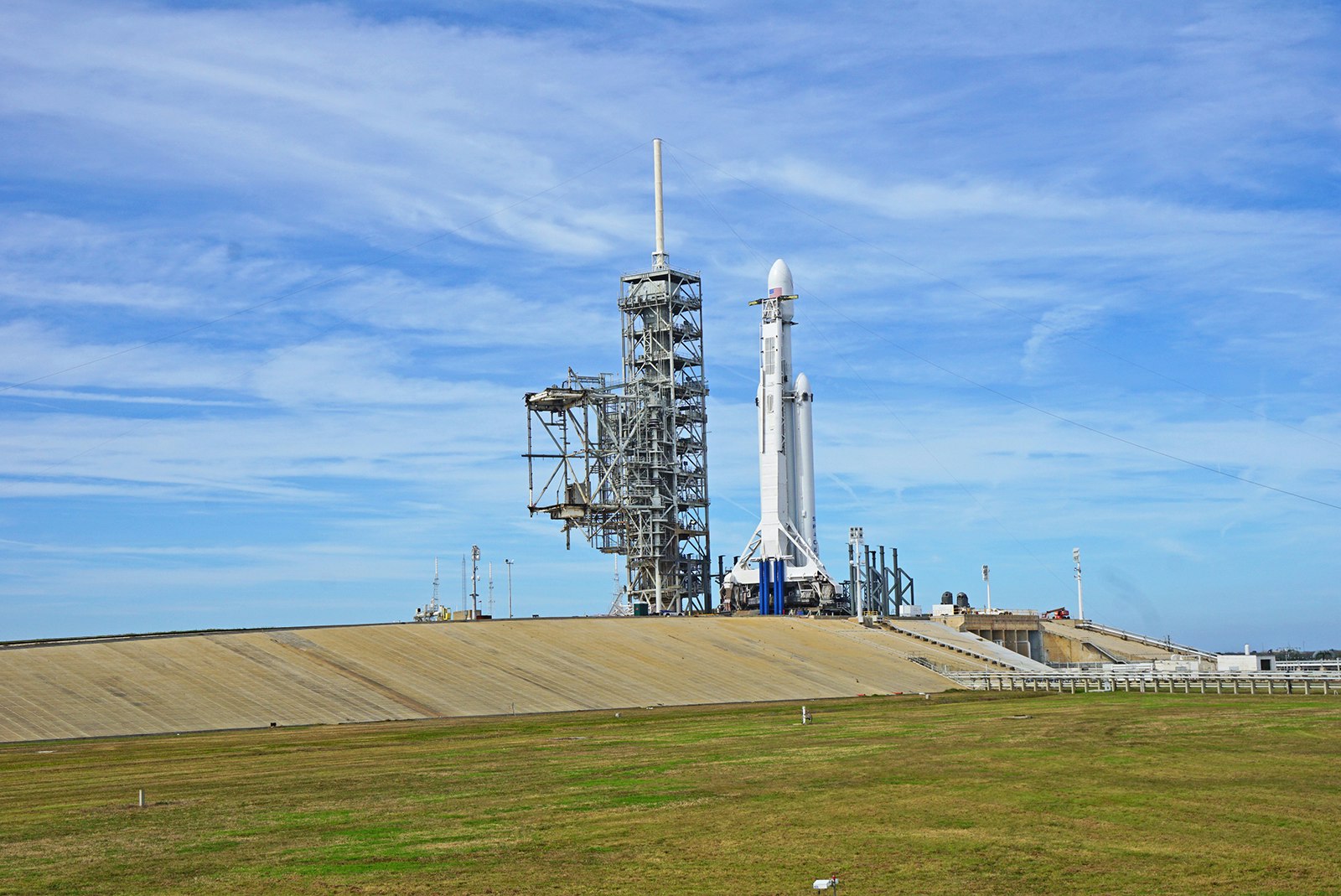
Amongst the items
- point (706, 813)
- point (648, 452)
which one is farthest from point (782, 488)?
point (706, 813)

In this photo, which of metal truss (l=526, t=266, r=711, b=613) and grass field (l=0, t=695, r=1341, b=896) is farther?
metal truss (l=526, t=266, r=711, b=613)

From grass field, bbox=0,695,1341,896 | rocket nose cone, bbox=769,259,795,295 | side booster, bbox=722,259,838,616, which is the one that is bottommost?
grass field, bbox=0,695,1341,896

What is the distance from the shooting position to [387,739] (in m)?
42.8

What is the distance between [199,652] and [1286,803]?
47.9 m

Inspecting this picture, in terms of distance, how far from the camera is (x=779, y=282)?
344ft

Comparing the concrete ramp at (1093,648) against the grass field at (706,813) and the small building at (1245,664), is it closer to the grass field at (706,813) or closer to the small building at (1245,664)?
the small building at (1245,664)

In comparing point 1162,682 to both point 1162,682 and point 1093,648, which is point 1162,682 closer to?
point 1162,682

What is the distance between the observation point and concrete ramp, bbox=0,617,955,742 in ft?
167

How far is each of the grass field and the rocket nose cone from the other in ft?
218

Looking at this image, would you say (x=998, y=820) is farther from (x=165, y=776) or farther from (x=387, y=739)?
(x=387, y=739)

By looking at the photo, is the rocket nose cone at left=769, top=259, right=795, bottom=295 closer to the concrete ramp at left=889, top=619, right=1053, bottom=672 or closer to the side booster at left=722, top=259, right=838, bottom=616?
the side booster at left=722, top=259, right=838, bottom=616

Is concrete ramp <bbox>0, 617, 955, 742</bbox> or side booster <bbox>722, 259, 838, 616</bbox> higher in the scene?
side booster <bbox>722, 259, 838, 616</bbox>

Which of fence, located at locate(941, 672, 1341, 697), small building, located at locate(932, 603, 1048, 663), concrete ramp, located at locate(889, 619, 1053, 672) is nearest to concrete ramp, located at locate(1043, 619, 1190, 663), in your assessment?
small building, located at locate(932, 603, 1048, 663)

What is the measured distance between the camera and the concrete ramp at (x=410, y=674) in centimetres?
5084
